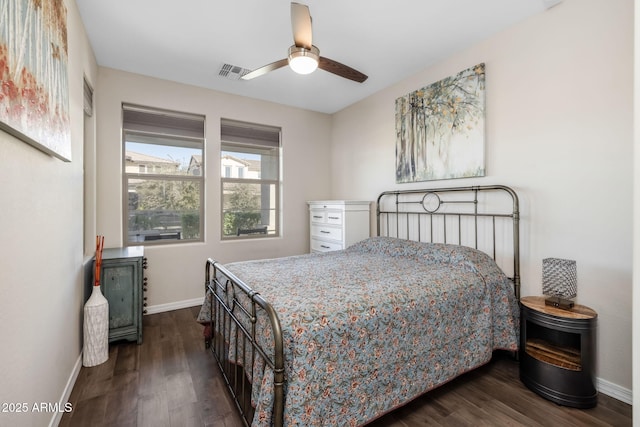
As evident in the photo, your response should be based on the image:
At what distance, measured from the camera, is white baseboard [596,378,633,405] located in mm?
1891

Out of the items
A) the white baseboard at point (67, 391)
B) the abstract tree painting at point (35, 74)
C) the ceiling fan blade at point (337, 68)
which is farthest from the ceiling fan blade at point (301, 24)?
the white baseboard at point (67, 391)

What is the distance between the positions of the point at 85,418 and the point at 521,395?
2733 mm

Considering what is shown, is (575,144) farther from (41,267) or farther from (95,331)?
(95,331)

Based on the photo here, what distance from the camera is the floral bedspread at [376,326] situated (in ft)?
4.40

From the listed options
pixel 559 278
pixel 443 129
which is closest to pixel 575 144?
pixel 559 278

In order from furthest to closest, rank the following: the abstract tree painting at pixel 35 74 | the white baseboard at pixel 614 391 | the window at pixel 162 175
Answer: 1. the window at pixel 162 175
2. the white baseboard at pixel 614 391
3. the abstract tree painting at pixel 35 74

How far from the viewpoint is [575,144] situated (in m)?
2.13

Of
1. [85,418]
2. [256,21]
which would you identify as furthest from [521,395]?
[256,21]

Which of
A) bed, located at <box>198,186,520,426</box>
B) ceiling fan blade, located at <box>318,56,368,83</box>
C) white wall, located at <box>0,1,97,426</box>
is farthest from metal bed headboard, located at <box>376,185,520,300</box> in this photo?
white wall, located at <box>0,1,97,426</box>

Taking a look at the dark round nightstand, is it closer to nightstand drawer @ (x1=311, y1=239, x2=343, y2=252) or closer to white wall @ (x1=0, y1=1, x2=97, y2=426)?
nightstand drawer @ (x1=311, y1=239, x2=343, y2=252)

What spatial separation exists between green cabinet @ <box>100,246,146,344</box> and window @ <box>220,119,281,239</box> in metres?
1.35

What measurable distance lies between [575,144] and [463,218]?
1.04 metres

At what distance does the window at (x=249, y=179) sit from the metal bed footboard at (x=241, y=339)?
1.63 metres

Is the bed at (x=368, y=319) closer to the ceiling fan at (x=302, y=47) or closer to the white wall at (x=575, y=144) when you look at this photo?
the white wall at (x=575, y=144)
